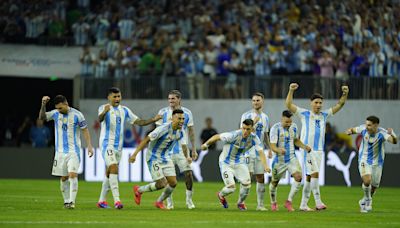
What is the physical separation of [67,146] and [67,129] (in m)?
0.32

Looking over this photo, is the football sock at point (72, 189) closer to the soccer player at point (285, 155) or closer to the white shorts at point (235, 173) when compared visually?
the white shorts at point (235, 173)

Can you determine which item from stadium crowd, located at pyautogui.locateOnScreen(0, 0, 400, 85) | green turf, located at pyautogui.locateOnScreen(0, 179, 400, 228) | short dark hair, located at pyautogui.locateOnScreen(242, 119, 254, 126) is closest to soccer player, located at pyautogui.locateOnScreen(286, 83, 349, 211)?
green turf, located at pyautogui.locateOnScreen(0, 179, 400, 228)

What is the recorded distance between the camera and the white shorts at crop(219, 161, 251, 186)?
840 inches

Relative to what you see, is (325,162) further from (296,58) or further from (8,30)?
(8,30)

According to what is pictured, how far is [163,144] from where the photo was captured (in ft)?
69.0

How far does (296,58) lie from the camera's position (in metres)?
35.4

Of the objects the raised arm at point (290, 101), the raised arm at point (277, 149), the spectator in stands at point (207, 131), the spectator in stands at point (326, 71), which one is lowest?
the raised arm at point (277, 149)

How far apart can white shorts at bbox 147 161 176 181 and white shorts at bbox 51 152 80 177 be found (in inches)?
55.6

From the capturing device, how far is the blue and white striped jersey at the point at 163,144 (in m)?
20.9

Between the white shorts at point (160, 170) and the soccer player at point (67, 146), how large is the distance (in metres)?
1.19

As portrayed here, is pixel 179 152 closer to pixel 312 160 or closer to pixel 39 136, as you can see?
pixel 312 160

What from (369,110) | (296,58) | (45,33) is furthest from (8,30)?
(369,110)

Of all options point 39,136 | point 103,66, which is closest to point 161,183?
point 103,66

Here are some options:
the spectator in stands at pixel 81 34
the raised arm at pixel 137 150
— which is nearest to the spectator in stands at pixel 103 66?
the spectator in stands at pixel 81 34
